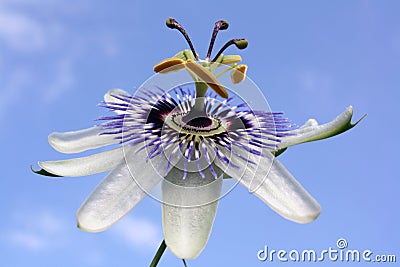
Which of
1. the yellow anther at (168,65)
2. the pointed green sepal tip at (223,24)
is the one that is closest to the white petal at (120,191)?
the yellow anther at (168,65)

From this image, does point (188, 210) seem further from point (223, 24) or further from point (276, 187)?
point (223, 24)

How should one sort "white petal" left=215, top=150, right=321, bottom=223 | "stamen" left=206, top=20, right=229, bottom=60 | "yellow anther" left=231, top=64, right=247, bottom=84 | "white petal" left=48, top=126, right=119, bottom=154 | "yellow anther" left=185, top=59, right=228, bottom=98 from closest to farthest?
"white petal" left=215, top=150, right=321, bottom=223 → "yellow anther" left=185, top=59, right=228, bottom=98 → "yellow anther" left=231, top=64, right=247, bottom=84 → "white petal" left=48, top=126, right=119, bottom=154 → "stamen" left=206, top=20, right=229, bottom=60

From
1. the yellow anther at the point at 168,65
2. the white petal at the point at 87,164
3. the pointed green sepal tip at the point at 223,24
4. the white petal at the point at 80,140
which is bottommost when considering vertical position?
the white petal at the point at 87,164

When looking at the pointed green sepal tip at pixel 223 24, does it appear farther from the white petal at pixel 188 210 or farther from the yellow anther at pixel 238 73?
the white petal at pixel 188 210

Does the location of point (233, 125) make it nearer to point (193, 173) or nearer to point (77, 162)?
point (193, 173)

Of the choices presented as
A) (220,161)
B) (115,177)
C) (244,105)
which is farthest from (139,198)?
(244,105)

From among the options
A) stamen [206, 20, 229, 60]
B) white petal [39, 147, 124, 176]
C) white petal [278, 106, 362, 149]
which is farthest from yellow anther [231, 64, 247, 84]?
white petal [39, 147, 124, 176]

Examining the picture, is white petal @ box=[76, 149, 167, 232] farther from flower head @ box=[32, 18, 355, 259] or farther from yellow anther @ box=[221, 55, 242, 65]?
yellow anther @ box=[221, 55, 242, 65]
